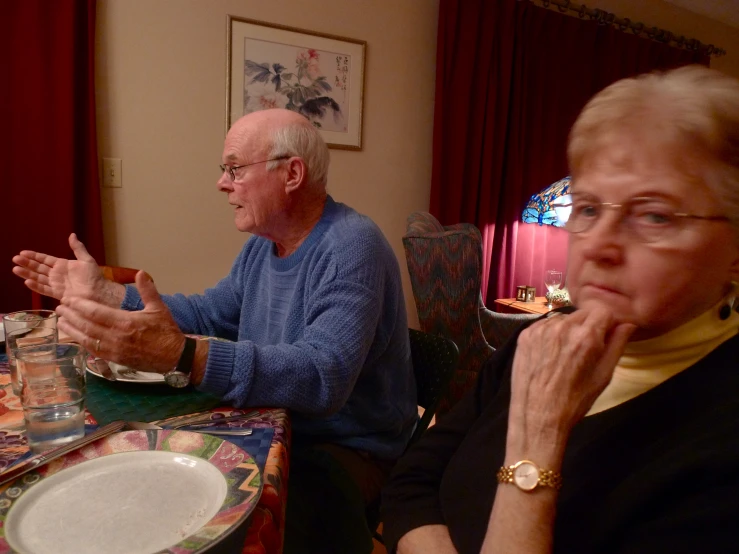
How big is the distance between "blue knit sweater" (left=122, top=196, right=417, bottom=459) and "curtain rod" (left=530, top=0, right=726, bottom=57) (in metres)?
2.95

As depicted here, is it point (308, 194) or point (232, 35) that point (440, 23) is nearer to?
point (232, 35)

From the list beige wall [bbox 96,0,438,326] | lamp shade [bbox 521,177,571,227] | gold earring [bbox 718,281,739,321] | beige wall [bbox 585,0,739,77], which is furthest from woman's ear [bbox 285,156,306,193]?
beige wall [bbox 585,0,739,77]

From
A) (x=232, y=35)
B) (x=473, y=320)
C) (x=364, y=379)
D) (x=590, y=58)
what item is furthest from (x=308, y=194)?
(x=590, y=58)

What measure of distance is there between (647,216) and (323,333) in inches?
23.8

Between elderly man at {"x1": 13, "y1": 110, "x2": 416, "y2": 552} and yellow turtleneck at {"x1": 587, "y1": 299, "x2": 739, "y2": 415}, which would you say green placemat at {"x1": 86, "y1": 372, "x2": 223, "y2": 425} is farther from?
yellow turtleneck at {"x1": 587, "y1": 299, "x2": 739, "y2": 415}

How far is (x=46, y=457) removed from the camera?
0.59m

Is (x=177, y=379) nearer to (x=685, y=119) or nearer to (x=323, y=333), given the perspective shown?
(x=323, y=333)

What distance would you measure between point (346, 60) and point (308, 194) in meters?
1.85

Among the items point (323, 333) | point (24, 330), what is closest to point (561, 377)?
point (323, 333)

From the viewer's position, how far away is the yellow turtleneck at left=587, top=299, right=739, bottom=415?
636 millimetres

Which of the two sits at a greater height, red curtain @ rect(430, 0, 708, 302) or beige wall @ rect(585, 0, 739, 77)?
beige wall @ rect(585, 0, 739, 77)

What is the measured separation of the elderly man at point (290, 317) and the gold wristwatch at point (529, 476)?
42 cm

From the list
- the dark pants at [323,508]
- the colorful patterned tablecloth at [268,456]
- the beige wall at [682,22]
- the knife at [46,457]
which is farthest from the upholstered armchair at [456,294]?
the beige wall at [682,22]

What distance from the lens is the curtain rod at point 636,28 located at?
10.8ft
